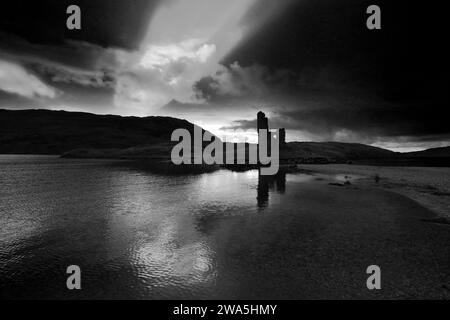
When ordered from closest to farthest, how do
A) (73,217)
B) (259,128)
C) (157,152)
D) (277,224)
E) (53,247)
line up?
(53,247) → (277,224) → (73,217) → (259,128) → (157,152)

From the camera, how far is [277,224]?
1983 cm

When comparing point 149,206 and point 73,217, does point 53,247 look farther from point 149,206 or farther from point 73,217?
point 149,206

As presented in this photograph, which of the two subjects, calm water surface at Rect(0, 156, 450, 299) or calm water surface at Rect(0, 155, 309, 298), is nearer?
calm water surface at Rect(0, 156, 450, 299)

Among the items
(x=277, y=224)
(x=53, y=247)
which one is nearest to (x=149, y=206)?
(x=53, y=247)

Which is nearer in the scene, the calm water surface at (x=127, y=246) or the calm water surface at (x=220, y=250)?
the calm water surface at (x=220, y=250)

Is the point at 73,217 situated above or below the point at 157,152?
below

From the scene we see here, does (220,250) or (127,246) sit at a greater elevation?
(127,246)

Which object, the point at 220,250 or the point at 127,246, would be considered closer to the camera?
the point at 220,250

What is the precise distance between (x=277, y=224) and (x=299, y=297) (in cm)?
1026
